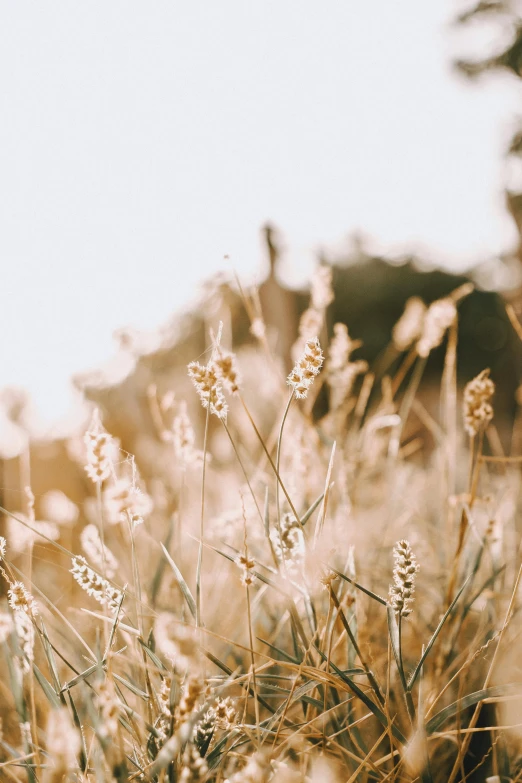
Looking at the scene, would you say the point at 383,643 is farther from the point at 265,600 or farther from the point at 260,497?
the point at 260,497

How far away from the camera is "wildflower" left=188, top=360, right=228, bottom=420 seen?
70 cm

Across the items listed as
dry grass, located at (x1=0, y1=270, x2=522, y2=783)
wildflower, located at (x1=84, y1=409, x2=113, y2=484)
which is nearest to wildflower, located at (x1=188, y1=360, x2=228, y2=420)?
dry grass, located at (x1=0, y1=270, x2=522, y2=783)

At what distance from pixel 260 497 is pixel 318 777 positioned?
32.1 inches

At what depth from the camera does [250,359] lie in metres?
4.99

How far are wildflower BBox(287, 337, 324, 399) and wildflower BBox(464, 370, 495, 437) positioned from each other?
266 mm

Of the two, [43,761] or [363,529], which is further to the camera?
[363,529]

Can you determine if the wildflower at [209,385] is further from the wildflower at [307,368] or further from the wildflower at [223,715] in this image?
the wildflower at [223,715]

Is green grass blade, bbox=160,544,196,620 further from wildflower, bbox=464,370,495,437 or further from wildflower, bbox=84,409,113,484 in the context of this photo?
wildflower, bbox=464,370,495,437

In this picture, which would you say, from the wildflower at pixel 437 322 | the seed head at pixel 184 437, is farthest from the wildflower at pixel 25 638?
the wildflower at pixel 437 322

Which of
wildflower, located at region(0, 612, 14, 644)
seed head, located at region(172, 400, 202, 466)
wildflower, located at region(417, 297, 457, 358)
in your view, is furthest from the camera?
wildflower, located at region(417, 297, 457, 358)

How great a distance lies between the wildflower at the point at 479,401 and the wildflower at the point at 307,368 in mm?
266

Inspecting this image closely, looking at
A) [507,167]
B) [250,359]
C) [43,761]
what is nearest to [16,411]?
[43,761]

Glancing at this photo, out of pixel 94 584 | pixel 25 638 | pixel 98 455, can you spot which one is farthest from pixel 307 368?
pixel 25 638

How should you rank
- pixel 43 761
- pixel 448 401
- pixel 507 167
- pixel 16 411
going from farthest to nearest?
pixel 507 167 → pixel 16 411 → pixel 448 401 → pixel 43 761
